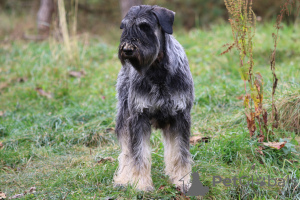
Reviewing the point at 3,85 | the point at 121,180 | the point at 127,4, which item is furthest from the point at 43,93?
the point at 121,180

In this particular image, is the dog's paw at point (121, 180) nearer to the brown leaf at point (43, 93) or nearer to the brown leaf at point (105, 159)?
the brown leaf at point (105, 159)

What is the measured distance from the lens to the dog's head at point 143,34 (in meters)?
3.32

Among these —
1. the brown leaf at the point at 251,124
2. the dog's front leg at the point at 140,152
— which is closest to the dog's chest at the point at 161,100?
the dog's front leg at the point at 140,152

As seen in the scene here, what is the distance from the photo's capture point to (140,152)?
3684 millimetres

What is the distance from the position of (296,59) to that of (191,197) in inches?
209

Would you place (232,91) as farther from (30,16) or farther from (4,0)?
(4,0)

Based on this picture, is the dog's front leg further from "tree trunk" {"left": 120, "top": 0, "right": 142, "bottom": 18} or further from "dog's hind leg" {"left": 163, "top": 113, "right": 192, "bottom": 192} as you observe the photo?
"tree trunk" {"left": 120, "top": 0, "right": 142, "bottom": 18}

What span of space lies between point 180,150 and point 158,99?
609 mm

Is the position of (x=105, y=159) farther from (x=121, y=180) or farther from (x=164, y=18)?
(x=164, y=18)

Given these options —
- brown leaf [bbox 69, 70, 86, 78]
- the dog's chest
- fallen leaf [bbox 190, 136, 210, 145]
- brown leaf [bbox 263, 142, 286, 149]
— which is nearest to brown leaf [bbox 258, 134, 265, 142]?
brown leaf [bbox 263, 142, 286, 149]

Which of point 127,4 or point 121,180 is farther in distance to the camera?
point 127,4

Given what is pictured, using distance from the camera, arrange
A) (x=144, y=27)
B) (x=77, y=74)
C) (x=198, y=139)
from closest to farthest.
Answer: (x=144, y=27)
(x=198, y=139)
(x=77, y=74)

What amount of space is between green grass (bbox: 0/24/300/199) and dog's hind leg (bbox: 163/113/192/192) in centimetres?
14

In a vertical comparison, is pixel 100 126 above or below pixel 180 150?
below
